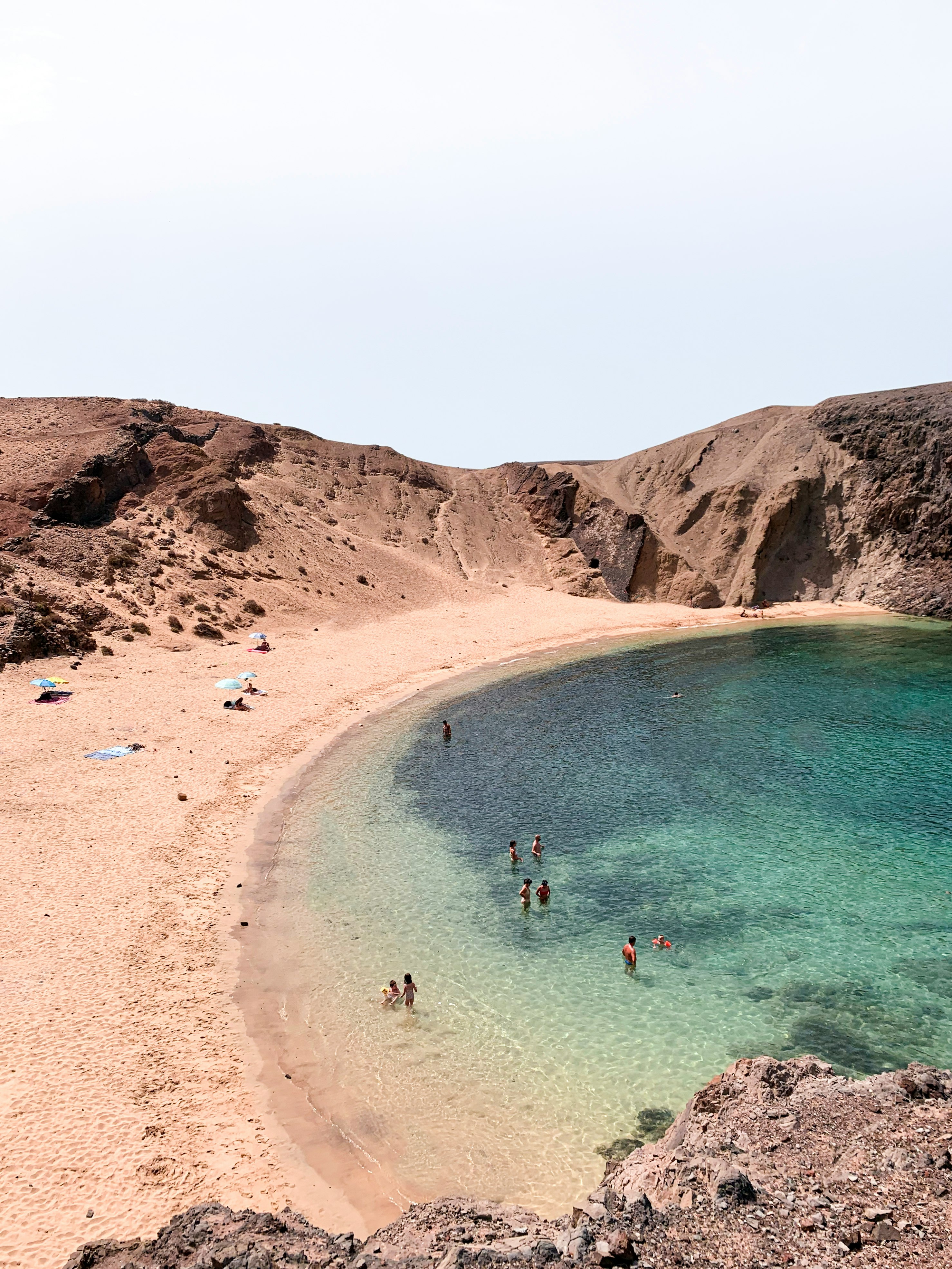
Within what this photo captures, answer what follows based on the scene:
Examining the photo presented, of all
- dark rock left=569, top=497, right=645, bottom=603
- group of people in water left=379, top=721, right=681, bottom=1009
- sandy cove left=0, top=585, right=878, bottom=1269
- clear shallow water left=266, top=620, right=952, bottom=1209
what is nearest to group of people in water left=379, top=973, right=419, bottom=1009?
group of people in water left=379, top=721, right=681, bottom=1009

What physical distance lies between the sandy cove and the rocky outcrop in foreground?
3.20m

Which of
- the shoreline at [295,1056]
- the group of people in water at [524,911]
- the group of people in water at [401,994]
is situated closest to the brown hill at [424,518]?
the shoreline at [295,1056]

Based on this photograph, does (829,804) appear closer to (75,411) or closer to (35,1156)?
(35,1156)

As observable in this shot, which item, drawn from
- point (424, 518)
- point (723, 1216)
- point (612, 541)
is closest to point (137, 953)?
point (723, 1216)

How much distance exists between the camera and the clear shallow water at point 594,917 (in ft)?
50.5

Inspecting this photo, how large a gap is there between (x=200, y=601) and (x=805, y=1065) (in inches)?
1901

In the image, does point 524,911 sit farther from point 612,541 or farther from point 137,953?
point 612,541

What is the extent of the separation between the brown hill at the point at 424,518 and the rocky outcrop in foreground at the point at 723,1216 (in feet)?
133

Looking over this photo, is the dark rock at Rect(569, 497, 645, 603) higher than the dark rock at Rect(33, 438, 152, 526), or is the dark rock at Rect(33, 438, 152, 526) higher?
the dark rock at Rect(33, 438, 152, 526)

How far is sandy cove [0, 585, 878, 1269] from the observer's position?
42.0 feet

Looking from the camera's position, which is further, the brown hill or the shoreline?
the brown hill

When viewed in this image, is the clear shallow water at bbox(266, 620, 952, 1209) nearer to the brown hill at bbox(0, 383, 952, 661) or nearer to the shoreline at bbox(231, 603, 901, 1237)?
the shoreline at bbox(231, 603, 901, 1237)

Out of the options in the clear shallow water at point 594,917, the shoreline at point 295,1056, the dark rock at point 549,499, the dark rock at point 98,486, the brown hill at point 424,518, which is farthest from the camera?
the dark rock at point 549,499

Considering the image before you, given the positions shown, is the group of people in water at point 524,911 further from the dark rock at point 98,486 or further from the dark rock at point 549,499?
the dark rock at point 549,499
